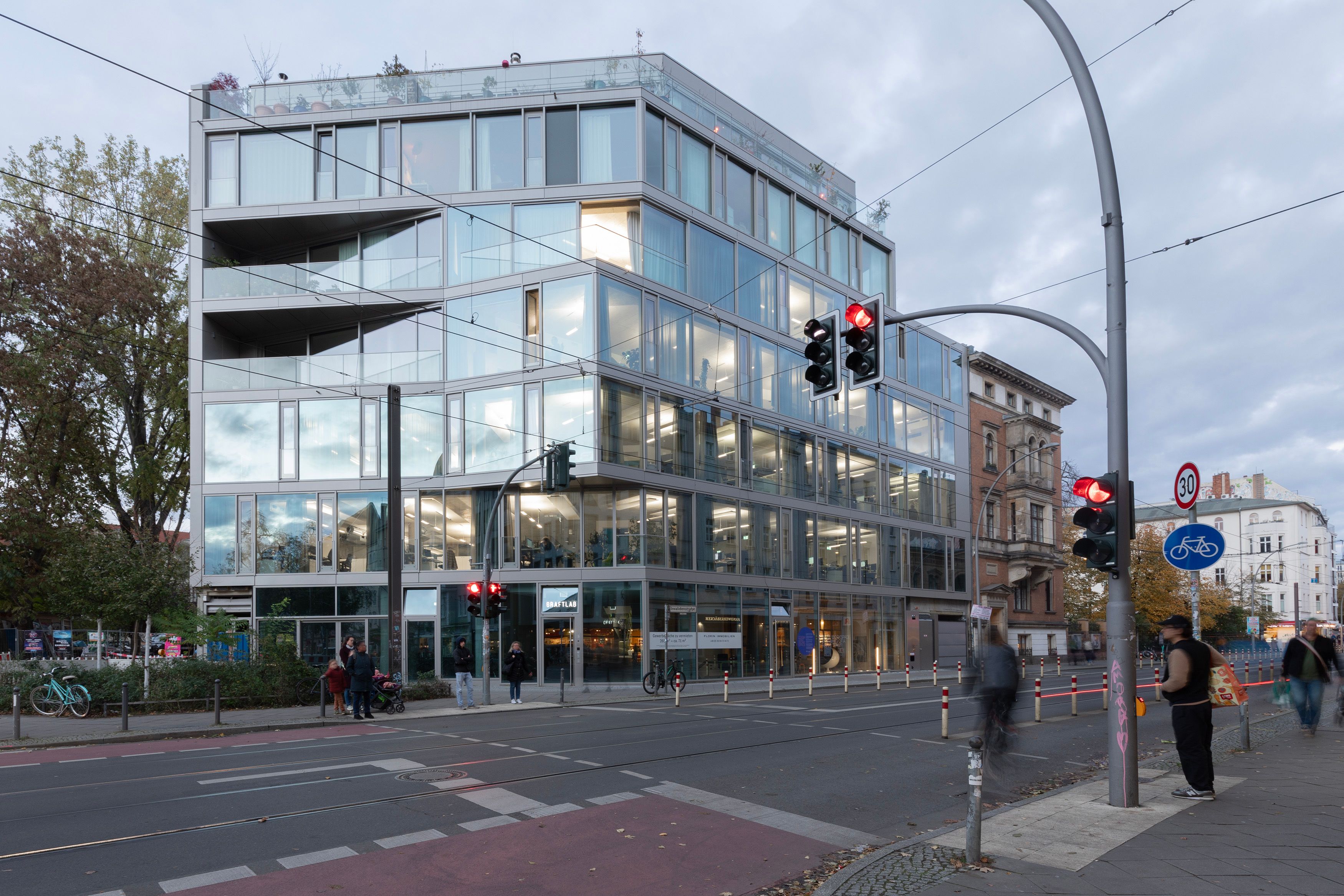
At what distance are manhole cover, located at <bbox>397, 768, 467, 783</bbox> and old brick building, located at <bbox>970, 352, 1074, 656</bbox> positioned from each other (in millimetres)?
39348

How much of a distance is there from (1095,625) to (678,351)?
42.0m

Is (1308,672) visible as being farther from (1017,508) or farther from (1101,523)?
(1017,508)

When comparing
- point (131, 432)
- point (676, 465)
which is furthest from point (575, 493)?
point (131, 432)

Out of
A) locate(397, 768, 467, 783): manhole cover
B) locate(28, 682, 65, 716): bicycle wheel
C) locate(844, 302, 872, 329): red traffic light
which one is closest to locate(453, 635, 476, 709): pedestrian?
locate(28, 682, 65, 716): bicycle wheel

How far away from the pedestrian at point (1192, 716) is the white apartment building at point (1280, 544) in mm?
89619

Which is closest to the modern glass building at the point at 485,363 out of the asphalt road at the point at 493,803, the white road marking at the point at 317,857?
Answer: the asphalt road at the point at 493,803

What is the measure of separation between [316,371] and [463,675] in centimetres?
1428

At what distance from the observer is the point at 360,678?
62.2ft

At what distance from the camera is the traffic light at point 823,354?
11094 millimetres

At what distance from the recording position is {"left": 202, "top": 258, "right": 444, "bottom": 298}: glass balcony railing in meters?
30.7

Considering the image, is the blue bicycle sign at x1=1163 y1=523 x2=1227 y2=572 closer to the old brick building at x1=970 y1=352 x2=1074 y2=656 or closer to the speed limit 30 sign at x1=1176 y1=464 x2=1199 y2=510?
the speed limit 30 sign at x1=1176 y1=464 x2=1199 y2=510

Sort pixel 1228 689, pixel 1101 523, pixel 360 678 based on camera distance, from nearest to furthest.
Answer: pixel 1101 523
pixel 1228 689
pixel 360 678

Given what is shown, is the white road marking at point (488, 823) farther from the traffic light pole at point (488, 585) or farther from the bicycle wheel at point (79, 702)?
the bicycle wheel at point (79, 702)

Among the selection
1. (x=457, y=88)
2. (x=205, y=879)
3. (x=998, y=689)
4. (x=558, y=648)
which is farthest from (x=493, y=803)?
(x=457, y=88)
